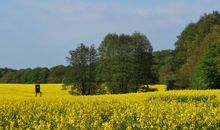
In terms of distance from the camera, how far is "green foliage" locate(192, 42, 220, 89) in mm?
50094

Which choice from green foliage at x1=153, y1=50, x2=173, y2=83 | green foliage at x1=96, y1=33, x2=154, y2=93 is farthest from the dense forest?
green foliage at x1=153, y1=50, x2=173, y2=83

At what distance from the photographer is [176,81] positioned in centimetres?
6831

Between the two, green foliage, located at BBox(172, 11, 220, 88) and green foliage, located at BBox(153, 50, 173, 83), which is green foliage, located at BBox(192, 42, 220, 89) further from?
green foliage, located at BBox(153, 50, 173, 83)

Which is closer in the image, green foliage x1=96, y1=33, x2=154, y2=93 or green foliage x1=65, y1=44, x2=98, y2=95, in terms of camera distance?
green foliage x1=65, y1=44, x2=98, y2=95

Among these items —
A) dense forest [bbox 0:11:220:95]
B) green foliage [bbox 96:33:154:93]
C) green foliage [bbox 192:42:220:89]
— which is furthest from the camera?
green foliage [bbox 96:33:154:93]

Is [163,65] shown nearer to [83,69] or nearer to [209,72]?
[83,69]

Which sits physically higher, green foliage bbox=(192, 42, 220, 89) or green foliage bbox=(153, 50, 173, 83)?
green foliage bbox=(153, 50, 173, 83)

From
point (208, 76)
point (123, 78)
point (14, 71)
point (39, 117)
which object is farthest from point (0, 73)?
point (39, 117)

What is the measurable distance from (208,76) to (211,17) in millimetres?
24907

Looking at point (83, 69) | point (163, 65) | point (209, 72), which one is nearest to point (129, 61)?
point (83, 69)

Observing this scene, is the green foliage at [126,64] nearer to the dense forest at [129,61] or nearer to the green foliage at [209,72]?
the dense forest at [129,61]

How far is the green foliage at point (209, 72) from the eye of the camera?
5009 cm

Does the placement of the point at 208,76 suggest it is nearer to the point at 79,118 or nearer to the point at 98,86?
the point at 98,86

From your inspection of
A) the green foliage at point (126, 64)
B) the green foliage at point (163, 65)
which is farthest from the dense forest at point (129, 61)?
the green foliage at point (163, 65)
